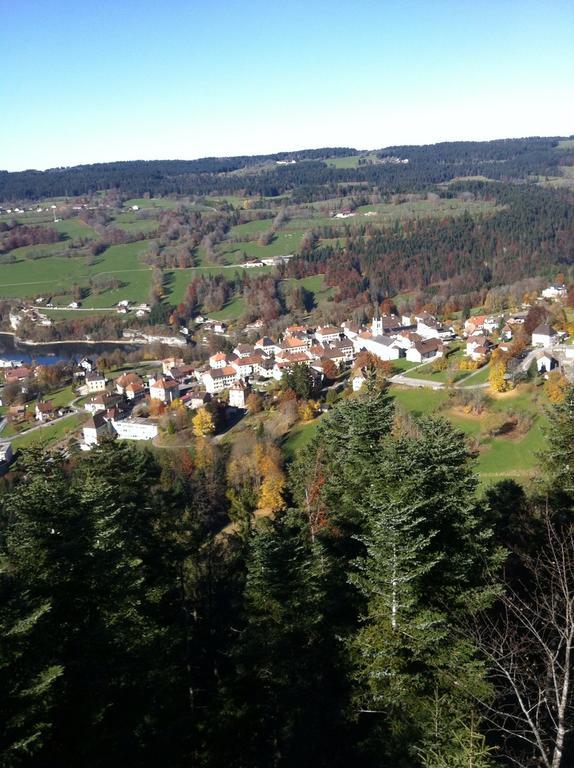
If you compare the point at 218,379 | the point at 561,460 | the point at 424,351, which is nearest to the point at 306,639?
the point at 561,460

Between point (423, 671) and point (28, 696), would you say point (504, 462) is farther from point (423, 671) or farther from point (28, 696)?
point (28, 696)

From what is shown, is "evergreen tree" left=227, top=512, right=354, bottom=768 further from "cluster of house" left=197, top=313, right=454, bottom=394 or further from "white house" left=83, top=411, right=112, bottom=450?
"cluster of house" left=197, top=313, right=454, bottom=394

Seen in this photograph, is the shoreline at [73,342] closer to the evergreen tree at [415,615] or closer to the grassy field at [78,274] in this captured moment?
the grassy field at [78,274]

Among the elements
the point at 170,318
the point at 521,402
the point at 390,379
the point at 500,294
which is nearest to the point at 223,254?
the point at 170,318

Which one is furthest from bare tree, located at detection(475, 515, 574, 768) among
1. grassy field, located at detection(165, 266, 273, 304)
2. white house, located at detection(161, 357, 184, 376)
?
grassy field, located at detection(165, 266, 273, 304)

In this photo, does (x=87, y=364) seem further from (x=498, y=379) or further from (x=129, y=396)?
(x=498, y=379)
